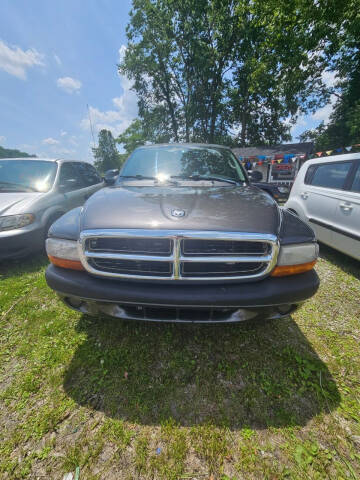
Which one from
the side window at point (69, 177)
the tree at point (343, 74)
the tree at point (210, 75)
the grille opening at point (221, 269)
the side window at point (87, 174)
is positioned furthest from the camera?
the tree at point (210, 75)

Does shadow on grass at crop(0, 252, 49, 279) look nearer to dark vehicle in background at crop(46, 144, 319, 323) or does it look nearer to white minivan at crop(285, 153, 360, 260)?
dark vehicle in background at crop(46, 144, 319, 323)

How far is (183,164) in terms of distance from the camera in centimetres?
265

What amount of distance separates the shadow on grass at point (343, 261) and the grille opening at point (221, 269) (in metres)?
2.71

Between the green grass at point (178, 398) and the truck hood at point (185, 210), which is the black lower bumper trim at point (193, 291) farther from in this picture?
the green grass at point (178, 398)

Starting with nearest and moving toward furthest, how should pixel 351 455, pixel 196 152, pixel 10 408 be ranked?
pixel 351 455
pixel 10 408
pixel 196 152

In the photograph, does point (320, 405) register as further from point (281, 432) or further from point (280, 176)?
point (280, 176)

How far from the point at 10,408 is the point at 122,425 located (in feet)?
2.64

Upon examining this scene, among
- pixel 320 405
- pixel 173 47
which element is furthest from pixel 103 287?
pixel 173 47

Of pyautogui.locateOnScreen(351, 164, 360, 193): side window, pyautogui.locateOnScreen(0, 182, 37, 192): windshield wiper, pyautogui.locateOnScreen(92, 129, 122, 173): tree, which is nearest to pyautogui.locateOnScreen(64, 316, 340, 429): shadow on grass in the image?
pyautogui.locateOnScreen(351, 164, 360, 193): side window

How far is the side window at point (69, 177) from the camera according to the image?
4.09 meters

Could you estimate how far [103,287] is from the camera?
4.71 ft

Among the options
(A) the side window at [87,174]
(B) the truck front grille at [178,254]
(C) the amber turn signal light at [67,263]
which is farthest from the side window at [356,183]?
(A) the side window at [87,174]

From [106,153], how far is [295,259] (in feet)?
217

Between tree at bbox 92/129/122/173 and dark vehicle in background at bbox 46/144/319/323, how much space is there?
204 ft
